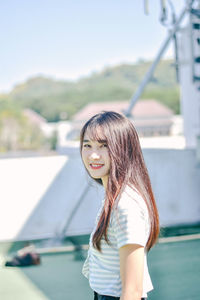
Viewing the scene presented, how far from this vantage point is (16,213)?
5.62m

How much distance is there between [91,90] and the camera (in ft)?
357

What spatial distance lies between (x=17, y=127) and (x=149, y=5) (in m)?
75.9

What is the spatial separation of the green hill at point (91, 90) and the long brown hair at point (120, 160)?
92847 millimetres

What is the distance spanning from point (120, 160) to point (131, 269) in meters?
0.29

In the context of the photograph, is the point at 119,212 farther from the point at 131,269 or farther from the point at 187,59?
the point at 187,59

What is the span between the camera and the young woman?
112 centimetres

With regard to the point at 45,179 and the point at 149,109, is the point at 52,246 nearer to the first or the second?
the point at 45,179

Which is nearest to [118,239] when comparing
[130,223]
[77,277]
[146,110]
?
[130,223]

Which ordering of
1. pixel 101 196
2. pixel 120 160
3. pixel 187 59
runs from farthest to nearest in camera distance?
pixel 187 59 < pixel 101 196 < pixel 120 160

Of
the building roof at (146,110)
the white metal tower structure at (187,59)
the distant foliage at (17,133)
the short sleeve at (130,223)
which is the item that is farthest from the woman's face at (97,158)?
the building roof at (146,110)

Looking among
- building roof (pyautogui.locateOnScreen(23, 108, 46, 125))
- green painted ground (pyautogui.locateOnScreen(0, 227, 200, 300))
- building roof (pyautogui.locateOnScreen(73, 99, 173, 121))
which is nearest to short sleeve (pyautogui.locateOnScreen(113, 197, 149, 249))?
green painted ground (pyautogui.locateOnScreen(0, 227, 200, 300))

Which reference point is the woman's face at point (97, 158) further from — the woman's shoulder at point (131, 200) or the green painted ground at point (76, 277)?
the green painted ground at point (76, 277)

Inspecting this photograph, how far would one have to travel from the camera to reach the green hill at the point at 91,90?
101 metres

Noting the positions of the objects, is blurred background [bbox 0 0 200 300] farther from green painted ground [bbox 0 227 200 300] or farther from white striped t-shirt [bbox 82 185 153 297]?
white striped t-shirt [bbox 82 185 153 297]
